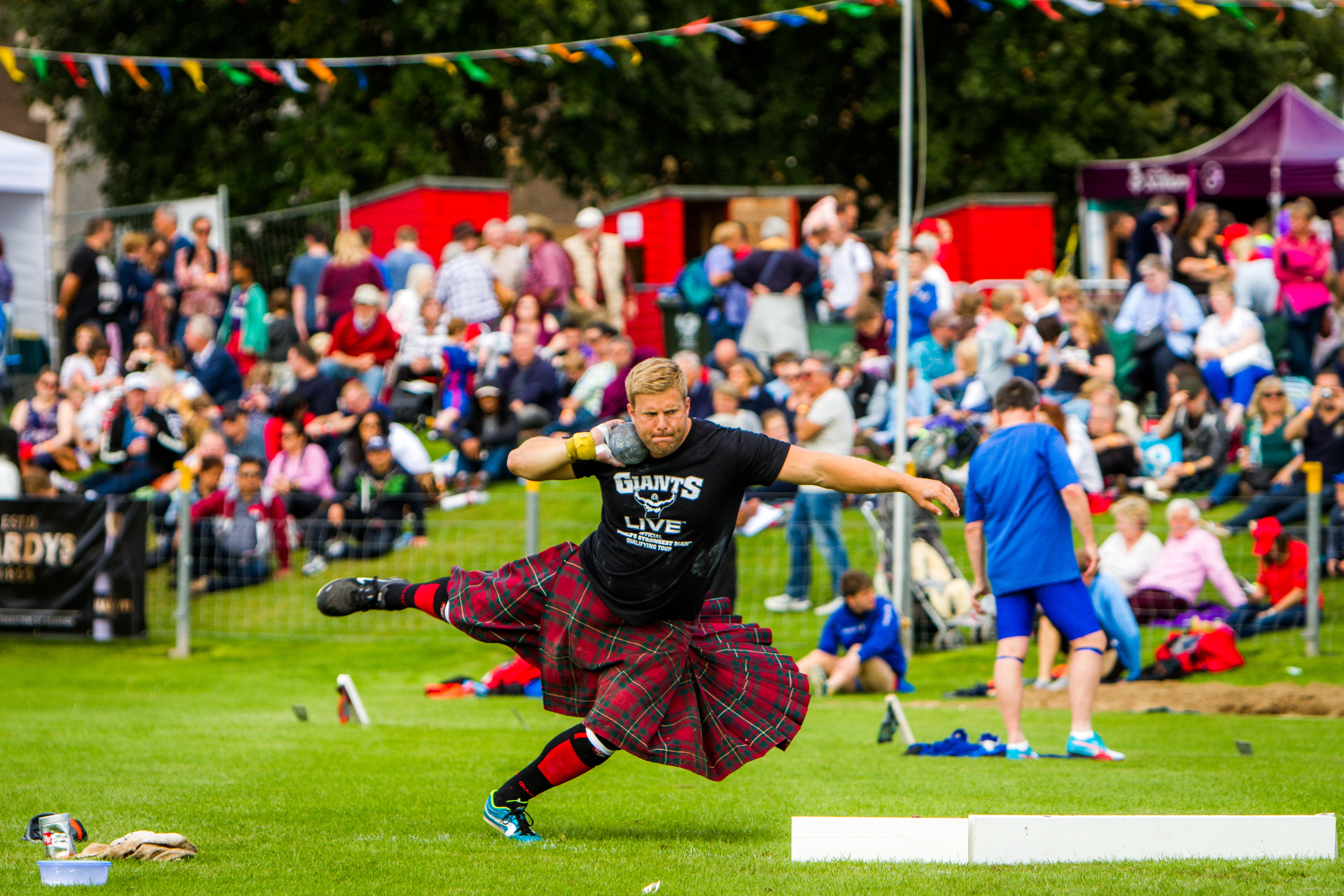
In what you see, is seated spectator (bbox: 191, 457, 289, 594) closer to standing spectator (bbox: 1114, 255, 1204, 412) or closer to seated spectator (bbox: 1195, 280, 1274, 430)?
standing spectator (bbox: 1114, 255, 1204, 412)

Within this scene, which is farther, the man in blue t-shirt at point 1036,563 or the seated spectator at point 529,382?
the seated spectator at point 529,382

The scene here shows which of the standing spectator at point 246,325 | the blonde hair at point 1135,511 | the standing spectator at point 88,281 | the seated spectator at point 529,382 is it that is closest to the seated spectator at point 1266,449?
the blonde hair at point 1135,511

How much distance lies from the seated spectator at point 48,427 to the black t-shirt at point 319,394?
246 centimetres

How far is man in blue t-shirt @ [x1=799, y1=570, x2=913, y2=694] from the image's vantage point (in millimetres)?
8680

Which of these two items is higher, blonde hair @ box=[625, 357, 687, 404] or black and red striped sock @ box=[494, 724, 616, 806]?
blonde hair @ box=[625, 357, 687, 404]

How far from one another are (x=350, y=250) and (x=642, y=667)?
10.4 m

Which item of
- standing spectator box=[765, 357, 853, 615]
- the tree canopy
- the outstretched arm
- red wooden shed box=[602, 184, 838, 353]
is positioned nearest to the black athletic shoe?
the outstretched arm

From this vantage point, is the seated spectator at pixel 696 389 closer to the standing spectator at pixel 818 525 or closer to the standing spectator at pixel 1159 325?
the standing spectator at pixel 818 525

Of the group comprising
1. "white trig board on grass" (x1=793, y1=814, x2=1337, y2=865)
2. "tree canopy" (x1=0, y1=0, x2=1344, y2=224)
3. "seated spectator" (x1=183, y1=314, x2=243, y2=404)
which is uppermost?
"tree canopy" (x1=0, y1=0, x2=1344, y2=224)

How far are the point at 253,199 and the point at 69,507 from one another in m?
11.4

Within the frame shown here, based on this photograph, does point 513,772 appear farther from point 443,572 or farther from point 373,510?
point 373,510

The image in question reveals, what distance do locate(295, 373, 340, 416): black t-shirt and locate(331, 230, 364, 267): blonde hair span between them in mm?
1528

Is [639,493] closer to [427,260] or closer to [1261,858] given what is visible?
[1261,858]

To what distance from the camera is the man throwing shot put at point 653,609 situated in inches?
177
